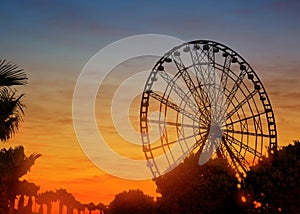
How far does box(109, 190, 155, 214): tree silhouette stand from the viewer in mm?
82125

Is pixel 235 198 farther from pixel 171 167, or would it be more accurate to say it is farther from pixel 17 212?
pixel 17 212

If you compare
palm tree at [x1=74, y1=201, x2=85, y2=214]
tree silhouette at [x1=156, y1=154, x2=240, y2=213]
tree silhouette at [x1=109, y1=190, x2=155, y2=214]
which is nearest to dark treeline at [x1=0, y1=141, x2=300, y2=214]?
tree silhouette at [x1=156, y1=154, x2=240, y2=213]

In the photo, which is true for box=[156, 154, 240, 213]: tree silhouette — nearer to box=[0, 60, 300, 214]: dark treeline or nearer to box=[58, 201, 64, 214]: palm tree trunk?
box=[0, 60, 300, 214]: dark treeline

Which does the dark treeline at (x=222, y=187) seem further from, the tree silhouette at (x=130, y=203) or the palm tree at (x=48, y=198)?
the palm tree at (x=48, y=198)

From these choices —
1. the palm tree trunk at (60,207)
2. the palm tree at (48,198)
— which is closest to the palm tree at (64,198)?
the palm tree trunk at (60,207)

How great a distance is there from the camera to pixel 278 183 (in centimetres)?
5091

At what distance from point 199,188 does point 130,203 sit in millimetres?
29684

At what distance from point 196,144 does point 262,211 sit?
30.2ft

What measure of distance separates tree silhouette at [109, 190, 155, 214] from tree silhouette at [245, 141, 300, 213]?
30.2 meters

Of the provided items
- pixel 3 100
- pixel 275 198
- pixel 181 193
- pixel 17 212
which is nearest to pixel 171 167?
→ pixel 181 193

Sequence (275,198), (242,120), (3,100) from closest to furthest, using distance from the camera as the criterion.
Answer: (3,100) < (275,198) < (242,120)

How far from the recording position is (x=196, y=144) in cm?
5700

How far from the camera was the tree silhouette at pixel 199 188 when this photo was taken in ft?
180

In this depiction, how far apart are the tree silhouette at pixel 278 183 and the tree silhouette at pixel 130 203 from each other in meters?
30.2
